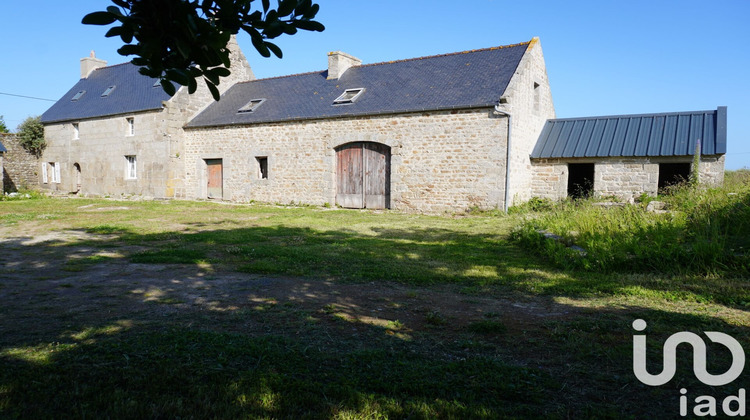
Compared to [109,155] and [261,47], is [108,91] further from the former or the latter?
[261,47]

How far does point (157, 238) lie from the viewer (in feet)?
28.3

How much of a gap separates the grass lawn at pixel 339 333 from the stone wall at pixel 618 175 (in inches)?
376

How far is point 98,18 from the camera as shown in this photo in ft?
6.72

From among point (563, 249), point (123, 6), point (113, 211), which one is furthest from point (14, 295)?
point (113, 211)

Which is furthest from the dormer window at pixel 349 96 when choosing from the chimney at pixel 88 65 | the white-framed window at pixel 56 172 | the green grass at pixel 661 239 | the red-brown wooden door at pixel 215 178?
the chimney at pixel 88 65

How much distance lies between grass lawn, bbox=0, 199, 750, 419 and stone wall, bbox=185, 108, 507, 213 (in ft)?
24.7

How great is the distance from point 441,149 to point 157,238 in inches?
355

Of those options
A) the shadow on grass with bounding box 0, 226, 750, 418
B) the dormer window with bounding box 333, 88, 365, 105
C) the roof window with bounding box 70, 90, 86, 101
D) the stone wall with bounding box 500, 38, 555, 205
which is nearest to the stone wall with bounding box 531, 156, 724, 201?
the stone wall with bounding box 500, 38, 555, 205

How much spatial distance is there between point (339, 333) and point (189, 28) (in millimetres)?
2303

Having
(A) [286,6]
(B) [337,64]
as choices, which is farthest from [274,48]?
(B) [337,64]

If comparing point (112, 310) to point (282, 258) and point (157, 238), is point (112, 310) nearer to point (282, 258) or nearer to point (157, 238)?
point (282, 258)

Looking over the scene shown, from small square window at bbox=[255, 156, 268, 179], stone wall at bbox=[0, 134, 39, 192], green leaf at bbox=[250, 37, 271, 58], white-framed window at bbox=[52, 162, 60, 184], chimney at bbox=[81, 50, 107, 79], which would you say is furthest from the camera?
chimney at bbox=[81, 50, 107, 79]

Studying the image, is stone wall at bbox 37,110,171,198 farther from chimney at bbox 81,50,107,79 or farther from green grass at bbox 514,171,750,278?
green grass at bbox 514,171,750,278

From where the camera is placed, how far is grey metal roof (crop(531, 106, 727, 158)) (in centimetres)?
1380
